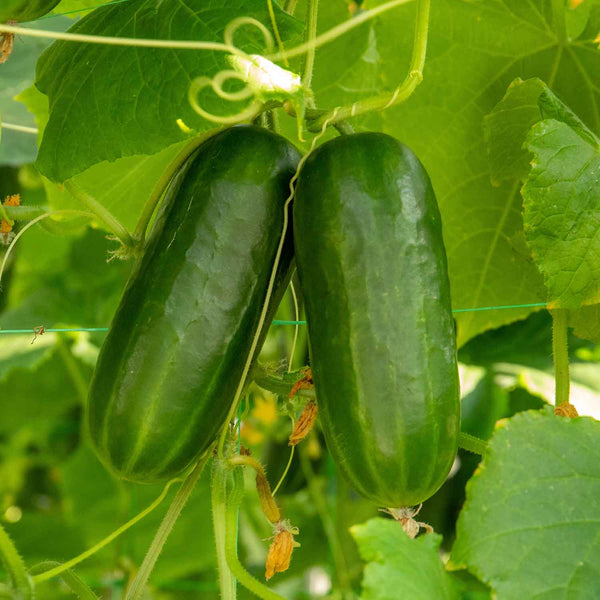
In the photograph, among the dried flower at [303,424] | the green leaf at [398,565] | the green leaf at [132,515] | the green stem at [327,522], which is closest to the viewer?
the green leaf at [398,565]

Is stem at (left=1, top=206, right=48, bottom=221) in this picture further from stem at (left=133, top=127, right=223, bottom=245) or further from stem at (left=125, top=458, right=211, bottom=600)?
stem at (left=125, top=458, right=211, bottom=600)

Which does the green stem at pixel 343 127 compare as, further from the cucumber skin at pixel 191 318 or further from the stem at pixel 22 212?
the stem at pixel 22 212

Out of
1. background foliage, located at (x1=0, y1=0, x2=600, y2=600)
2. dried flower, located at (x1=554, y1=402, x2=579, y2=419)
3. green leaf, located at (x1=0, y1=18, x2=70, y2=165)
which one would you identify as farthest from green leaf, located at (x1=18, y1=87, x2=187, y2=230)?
dried flower, located at (x1=554, y1=402, x2=579, y2=419)

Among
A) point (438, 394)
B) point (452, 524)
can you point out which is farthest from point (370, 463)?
point (452, 524)

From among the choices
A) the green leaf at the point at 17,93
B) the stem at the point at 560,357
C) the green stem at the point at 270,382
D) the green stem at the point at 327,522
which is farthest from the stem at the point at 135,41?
the green stem at the point at 327,522

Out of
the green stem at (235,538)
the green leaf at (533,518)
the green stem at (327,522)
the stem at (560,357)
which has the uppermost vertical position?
the green leaf at (533,518)

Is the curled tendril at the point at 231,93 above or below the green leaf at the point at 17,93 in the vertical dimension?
above

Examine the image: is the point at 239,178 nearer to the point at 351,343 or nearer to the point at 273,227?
the point at 273,227

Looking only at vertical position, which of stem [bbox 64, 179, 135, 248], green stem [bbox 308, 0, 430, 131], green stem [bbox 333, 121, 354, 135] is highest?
green stem [bbox 308, 0, 430, 131]
